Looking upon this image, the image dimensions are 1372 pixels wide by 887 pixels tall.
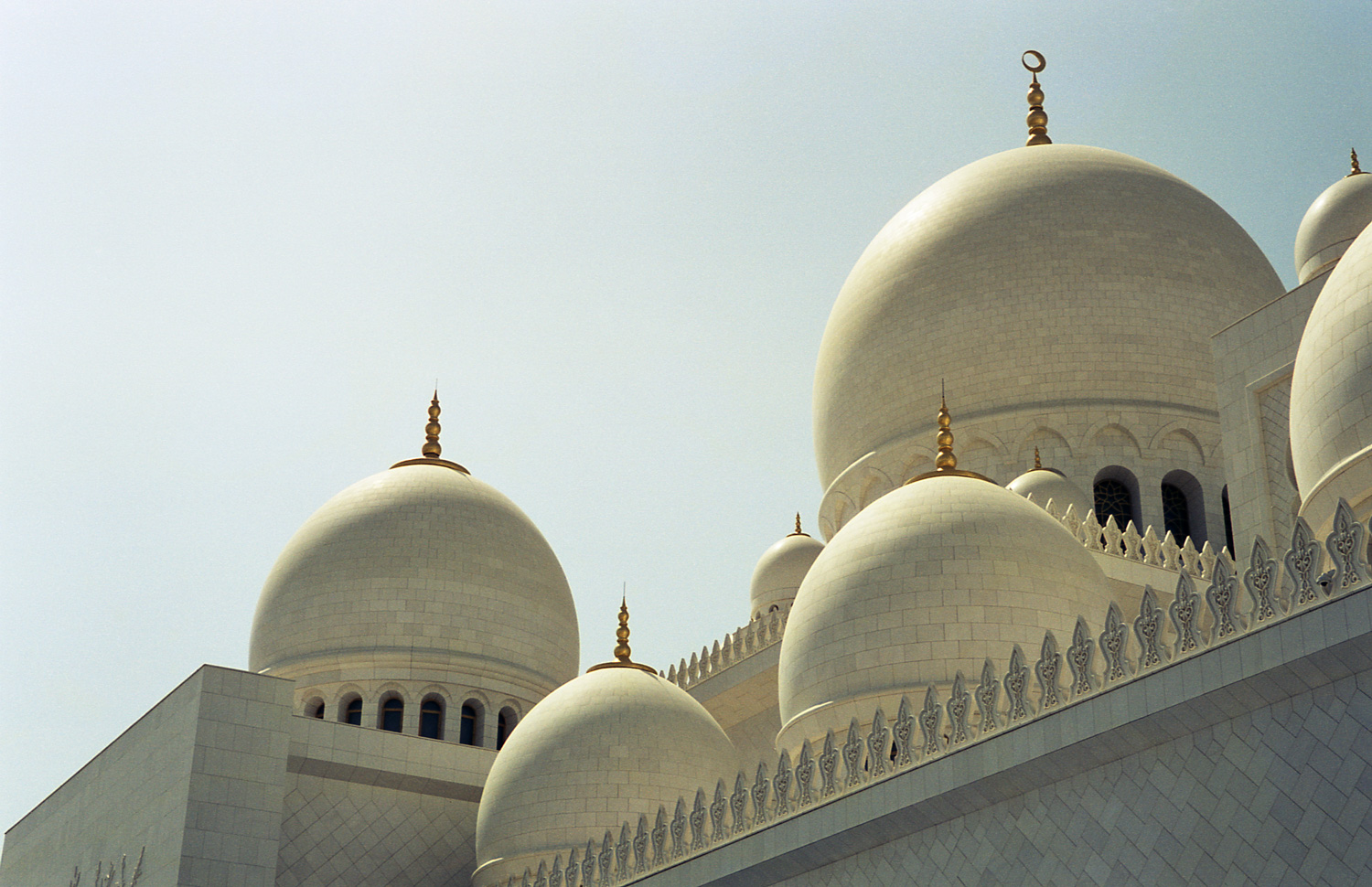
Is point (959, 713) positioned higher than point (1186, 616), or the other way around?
point (1186, 616)

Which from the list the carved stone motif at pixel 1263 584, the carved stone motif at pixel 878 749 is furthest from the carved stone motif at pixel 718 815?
the carved stone motif at pixel 1263 584

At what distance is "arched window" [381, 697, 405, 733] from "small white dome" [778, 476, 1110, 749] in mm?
7508

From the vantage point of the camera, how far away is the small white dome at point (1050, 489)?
19.5 meters

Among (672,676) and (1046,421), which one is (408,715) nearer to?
(672,676)

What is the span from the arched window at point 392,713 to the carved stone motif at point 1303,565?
14235 mm

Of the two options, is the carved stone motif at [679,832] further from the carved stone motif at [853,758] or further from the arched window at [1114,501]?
the arched window at [1114,501]

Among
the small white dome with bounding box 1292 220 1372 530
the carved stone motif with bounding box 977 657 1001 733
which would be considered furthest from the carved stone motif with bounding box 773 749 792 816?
the small white dome with bounding box 1292 220 1372 530

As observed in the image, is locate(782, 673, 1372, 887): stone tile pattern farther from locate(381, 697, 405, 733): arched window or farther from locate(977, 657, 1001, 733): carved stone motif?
locate(381, 697, 405, 733): arched window

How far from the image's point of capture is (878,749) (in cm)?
1292

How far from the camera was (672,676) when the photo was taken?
2211 cm

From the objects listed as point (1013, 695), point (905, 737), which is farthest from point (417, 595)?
point (1013, 695)

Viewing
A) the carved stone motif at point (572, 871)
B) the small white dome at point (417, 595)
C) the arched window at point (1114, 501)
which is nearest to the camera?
the carved stone motif at point (572, 871)

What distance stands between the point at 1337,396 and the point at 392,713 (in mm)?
13493

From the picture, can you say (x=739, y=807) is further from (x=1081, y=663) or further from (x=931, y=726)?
(x=1081, y=663)
